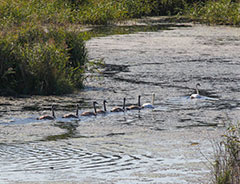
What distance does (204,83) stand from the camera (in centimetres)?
1354

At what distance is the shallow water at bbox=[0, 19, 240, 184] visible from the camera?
6383mm

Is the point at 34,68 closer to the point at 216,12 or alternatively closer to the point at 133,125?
the point at 133,125

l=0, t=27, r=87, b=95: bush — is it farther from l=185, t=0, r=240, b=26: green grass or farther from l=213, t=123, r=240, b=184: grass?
l=185, t=0, r=240, b=26: green grass

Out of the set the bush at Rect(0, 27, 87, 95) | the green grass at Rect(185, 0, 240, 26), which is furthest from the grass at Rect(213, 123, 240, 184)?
the green grass at Rect(185, 0, 240, 26)

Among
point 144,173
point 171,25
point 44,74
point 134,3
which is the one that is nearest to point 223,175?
point 144,173

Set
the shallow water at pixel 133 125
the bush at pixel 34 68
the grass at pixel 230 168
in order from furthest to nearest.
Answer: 1. the bush at pixel 34 68
2. the shallow water at pixel 133 125
3. the grass at pixel 230 168

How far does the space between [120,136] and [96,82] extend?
5.17 meters

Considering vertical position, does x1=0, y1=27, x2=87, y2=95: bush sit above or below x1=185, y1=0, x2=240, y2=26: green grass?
below

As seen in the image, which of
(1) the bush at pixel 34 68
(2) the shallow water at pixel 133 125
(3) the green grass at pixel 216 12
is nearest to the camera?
(2) the shallow water at pixel 133 125

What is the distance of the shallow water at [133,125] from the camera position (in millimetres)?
6383

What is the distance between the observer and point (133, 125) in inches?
377

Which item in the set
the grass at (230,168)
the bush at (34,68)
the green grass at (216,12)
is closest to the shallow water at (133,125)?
the bush at (34,68)

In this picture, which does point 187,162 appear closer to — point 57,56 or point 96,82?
point 57,56

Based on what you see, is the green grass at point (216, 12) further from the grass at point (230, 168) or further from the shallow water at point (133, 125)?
the grass at point (230, 168)
